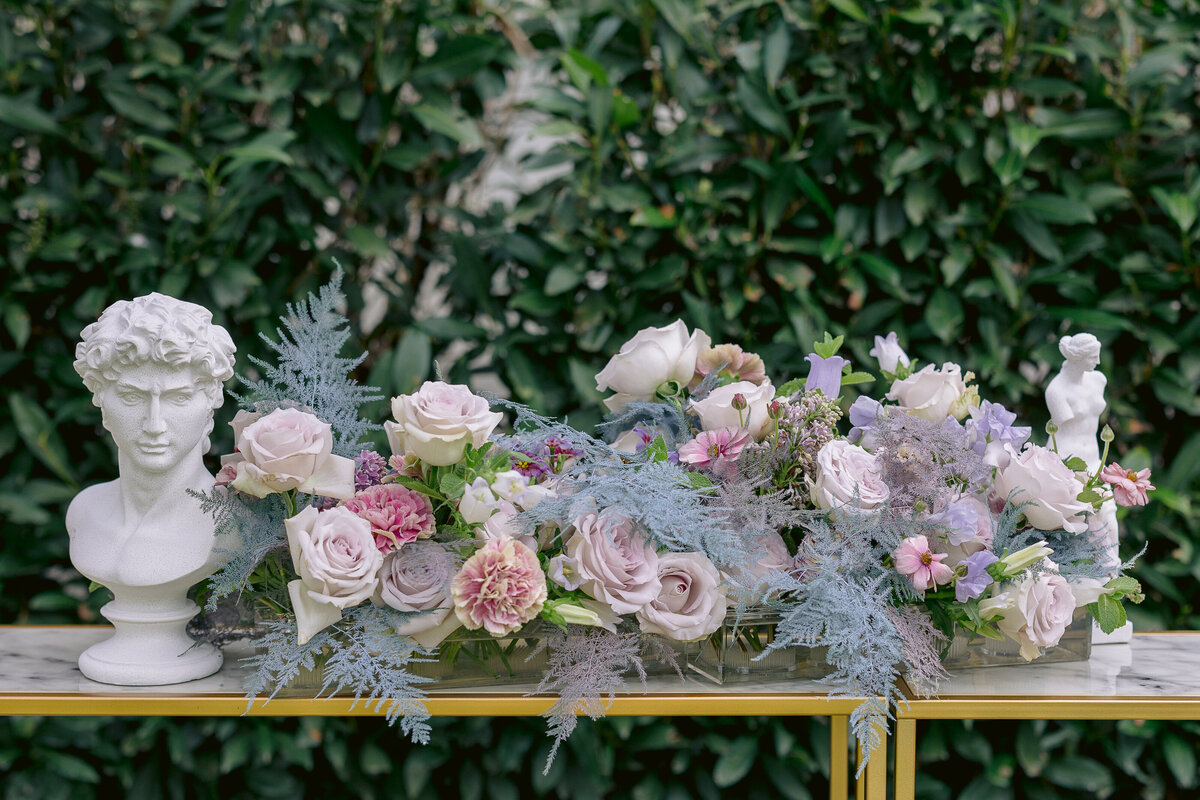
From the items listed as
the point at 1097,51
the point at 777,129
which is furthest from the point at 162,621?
the point at 1097,51

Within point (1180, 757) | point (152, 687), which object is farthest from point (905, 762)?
point (1180, 757)

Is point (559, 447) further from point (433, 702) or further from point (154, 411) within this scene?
point (154, 411)

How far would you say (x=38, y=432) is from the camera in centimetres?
174

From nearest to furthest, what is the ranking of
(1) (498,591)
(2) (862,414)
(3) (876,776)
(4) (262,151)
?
(1) (498,591) → (3) (876,776) → (2) (862,414) → (4) (262,151)

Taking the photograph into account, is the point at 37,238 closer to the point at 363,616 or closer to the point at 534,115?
the point at 534,115

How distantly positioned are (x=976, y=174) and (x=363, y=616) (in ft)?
4.35

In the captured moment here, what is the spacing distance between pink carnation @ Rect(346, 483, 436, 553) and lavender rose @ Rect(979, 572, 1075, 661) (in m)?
0.57

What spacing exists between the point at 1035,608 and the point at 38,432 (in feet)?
5.21

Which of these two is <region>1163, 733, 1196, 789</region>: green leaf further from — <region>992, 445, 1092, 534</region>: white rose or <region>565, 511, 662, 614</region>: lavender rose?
<region>565, 511, 662, 614</region>: lavender rose

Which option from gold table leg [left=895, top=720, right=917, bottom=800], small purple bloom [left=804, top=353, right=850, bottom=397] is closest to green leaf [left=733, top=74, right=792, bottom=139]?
small purple bloom [left=804, top=353, right=850, bottom=397]

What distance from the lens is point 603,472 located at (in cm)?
103

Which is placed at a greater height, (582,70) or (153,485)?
(582,70)

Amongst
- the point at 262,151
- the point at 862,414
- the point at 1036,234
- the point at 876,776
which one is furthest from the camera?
the point at 1036,234

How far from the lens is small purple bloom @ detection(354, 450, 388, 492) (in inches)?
42.0
